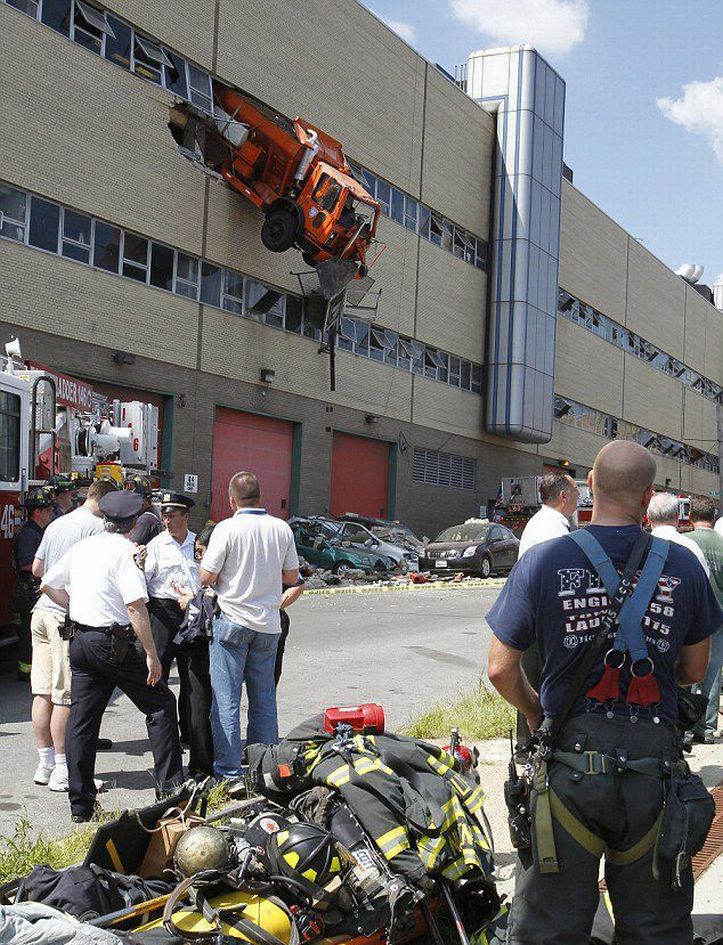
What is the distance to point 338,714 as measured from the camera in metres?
4.62

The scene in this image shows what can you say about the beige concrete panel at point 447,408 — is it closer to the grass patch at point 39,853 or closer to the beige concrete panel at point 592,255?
the beige concrete panel at point 592,255

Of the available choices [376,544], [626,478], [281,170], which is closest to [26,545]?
[626,478]

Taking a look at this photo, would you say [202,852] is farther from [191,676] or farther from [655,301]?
[655,301]

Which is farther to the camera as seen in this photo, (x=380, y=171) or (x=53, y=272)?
(x=380, y=171)

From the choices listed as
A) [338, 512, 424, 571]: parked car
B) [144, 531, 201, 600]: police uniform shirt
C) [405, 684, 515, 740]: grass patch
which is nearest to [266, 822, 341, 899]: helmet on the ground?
[144, 531, 201, 600]: police uniform shirt

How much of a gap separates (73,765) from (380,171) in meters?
28.7

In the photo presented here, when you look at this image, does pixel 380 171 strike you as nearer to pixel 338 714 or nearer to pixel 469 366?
pixel 469 366

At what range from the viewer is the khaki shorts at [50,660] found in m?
6.53

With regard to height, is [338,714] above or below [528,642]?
below

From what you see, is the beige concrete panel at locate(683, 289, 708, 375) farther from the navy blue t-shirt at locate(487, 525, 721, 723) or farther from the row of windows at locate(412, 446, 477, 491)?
the navy blue t-shirt at locate(487, 525, 721, 723)

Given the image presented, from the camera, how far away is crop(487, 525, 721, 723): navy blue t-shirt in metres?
3.15

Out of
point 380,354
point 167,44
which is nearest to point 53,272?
point 167,44

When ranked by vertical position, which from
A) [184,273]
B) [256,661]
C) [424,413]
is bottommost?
[256,661]

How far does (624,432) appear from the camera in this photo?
52.7m
